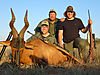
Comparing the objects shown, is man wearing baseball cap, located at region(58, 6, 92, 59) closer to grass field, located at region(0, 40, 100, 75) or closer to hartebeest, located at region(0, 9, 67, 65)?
hartebeest, located at region(0, 9, 67, 65)

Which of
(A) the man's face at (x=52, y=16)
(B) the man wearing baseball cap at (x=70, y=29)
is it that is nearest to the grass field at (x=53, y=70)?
(B) the man wearing baseball cap at (x=70, y=29)

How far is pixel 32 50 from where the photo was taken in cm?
503

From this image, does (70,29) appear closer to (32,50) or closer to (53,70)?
(32,50)

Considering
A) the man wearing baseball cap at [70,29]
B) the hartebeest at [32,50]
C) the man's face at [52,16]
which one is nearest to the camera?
the hartebeest at [32,50]

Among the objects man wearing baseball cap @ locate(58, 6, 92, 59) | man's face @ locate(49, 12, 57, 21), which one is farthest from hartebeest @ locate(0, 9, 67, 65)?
man's face @ locate(49, 12, 57, 21)

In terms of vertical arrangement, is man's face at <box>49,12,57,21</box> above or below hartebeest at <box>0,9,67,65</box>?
above

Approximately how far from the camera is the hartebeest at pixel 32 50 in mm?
4508

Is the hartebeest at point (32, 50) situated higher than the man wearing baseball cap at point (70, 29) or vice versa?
the man wearing baseball cap at point (70, 29)

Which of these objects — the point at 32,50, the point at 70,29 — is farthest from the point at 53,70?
the point at 70,29

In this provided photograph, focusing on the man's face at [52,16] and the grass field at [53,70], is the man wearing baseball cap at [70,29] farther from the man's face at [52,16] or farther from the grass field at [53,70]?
the grass field at [53,70]

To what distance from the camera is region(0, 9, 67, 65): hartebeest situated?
4.51 m

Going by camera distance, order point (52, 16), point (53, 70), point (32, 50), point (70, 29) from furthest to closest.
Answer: point (52, 16) < point (70, 29) < point (32, 50) < point (53, 70)

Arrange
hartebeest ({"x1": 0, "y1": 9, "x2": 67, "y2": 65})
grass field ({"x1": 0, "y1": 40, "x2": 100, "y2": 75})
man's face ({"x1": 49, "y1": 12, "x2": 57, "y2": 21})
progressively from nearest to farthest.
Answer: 1. grass field ({"x1": 0, "y1": 40, "x2": 100, "y2": 75})
2. hartebeest ({"x1": 0, "y1": 9, "x2": 67, "y2": 65})
3. man's face ({"x1": 49, "y1": 12, "x2": 57, "y2": 21})

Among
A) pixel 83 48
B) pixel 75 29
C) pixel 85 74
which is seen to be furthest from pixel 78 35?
pixel 85 74
